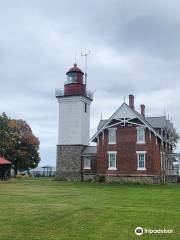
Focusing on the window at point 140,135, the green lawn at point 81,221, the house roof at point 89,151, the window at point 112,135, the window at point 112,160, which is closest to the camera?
the green lawn at point 81,221

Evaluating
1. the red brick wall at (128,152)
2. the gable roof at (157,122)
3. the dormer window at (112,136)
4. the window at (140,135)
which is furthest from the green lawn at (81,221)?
the gable roof at (157,122)

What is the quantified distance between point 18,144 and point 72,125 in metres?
15.5

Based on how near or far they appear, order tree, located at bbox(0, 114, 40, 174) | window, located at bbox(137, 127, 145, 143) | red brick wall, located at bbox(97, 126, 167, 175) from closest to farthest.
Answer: red brick wall, located at bbox(97, 126, 167, 175) → window, located at bbox(137, 127, 145, 143) → tree, located at bbox(0, 114, 40, 174)

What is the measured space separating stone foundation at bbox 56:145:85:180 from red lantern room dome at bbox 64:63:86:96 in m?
6.29

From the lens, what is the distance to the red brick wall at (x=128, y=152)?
131 ft

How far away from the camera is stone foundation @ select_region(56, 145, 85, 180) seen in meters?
44.8

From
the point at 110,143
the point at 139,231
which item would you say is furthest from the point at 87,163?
the point at 139,231

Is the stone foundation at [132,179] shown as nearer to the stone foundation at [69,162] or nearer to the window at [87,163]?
the window at [87,163]

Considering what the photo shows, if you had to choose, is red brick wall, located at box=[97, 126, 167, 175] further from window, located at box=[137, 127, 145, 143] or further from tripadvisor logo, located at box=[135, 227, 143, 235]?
tripadvisor logo, located at box=[135, 227, 143, 235]

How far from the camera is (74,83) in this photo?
4575cm

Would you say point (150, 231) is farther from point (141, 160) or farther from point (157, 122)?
point (157, 122)

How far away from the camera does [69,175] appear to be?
1773 inches

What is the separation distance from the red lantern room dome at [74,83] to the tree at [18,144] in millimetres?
15120

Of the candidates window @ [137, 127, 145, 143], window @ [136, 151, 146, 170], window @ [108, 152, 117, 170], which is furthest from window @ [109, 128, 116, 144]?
window @ [136, 151, 146, 170]
